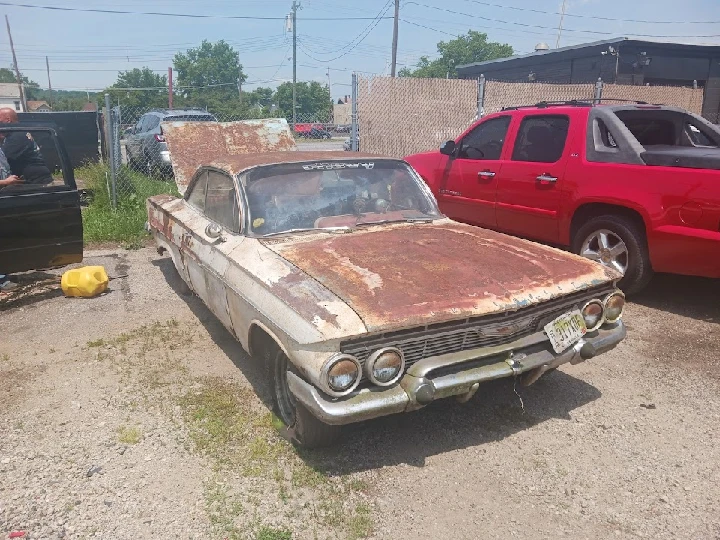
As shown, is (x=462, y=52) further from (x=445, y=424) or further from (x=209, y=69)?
(x=445, y=424)

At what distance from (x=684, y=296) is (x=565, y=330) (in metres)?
3.26

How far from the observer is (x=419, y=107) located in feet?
36.0

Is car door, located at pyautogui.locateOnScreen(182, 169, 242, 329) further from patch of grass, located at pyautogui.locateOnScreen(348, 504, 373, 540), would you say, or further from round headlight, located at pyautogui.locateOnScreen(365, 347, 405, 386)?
patch of grass, located at pyautogui.locateOnScreen(348, 504, 373, 540)

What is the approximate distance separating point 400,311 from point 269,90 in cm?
7877

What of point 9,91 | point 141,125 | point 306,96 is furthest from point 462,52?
point 141,125

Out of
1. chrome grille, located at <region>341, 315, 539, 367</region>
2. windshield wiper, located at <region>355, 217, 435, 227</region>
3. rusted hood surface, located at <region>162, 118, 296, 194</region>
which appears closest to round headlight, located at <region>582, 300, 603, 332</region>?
chrome grille, located at <region>341, 315, 539, 367</region>

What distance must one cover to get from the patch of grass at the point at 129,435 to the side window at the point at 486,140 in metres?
4.66

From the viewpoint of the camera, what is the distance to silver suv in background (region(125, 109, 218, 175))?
1216 centimetres

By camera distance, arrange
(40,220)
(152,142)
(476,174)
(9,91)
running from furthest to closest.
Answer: (9,91), (152,142), (476,174), (40,220)

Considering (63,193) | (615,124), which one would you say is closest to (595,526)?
(615,124)

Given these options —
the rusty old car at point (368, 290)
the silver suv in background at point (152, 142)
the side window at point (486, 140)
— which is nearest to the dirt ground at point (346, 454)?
the rusty old car at point (368, 290)

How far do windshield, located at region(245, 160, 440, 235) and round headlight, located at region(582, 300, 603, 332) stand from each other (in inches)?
58.0

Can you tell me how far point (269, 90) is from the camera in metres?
76.7

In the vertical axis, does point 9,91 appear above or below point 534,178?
above
